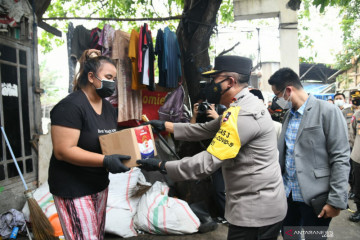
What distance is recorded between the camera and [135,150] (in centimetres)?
182

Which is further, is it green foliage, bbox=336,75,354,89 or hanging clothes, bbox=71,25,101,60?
green foliage, bbox=336,75,354,89

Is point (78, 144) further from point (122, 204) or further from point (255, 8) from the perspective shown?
point (255, 8)

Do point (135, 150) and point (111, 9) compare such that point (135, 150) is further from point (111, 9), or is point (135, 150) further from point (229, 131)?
point (111, 9)

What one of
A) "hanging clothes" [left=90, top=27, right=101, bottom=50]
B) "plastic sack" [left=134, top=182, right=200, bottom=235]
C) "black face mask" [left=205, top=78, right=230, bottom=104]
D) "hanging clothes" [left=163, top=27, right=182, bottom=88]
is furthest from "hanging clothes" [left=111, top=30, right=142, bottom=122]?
"black face mask" [left=205, top=78, right=230, bottom=104]

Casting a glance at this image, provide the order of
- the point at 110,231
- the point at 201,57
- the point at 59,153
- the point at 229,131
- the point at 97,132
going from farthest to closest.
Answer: the point at 201,57
the point at 110,231
the point at 97,132
the point at 59,153
the point at 229,131

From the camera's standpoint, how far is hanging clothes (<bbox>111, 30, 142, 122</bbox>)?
389cm

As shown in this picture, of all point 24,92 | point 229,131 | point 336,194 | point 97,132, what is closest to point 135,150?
point 97,132

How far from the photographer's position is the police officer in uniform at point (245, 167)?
163 centimetres

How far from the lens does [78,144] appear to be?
6.10ft

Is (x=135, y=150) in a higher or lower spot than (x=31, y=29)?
lower

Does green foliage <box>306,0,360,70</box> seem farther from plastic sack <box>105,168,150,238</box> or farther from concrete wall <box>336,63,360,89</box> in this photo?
plastic sack <box>105,168,150,238</box>

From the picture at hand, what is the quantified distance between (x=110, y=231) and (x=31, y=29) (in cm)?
332

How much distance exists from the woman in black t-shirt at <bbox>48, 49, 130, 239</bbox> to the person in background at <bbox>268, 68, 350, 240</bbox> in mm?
1544

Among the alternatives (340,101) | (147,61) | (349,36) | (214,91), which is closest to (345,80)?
(349,36)
